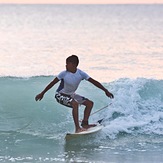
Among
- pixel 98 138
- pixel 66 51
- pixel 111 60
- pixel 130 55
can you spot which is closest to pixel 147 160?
pixel 98 138

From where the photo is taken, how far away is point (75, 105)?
10570 mm

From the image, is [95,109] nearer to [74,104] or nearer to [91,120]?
[91,120]

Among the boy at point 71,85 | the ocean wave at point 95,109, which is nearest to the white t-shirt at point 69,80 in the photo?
the boy at point 71,85

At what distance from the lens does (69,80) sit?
10.6 m

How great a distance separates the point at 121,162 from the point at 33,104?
382 cm

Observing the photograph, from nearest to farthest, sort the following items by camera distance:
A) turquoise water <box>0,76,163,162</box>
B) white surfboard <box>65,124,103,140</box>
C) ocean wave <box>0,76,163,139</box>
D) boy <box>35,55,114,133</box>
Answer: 1. turquoise water <box>0,76,163,162</box>
2. boy <box>35,55,114,133</box>
3. white surfboard <box>65,124,103,140</box>
4. ocean wave <box>0,76,163,139</box>

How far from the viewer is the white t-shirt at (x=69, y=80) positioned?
10.6 m

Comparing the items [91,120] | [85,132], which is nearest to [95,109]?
[91,120]

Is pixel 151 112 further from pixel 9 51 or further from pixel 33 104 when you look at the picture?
pixel 9 51

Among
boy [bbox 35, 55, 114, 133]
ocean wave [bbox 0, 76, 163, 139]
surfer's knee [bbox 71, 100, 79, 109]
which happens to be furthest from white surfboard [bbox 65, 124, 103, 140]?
surfer's knee [bbox 71, 100, 79, 109]

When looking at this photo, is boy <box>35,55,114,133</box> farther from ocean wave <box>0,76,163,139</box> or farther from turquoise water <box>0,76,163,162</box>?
ocean wave <box>0,76,163,139</box>

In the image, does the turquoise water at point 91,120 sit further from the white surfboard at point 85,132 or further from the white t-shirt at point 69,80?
the white t-shirt at point 69,80

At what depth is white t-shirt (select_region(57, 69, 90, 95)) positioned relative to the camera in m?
10.6

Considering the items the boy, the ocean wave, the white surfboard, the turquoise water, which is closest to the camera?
the turquoise water
